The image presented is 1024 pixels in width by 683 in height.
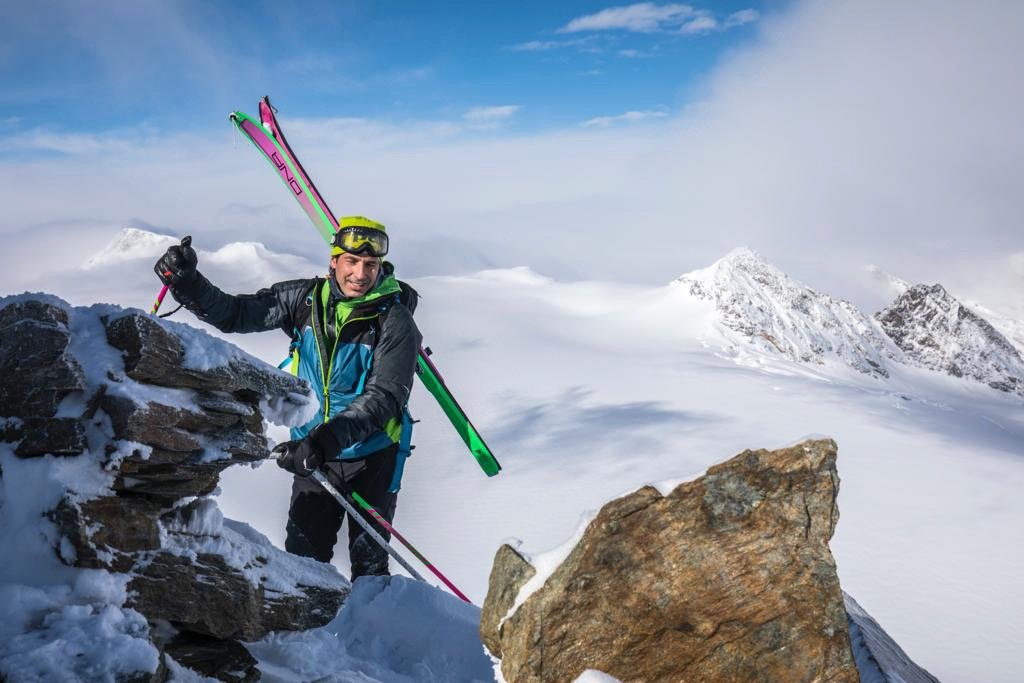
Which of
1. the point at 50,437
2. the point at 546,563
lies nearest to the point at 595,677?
the point at 546,563

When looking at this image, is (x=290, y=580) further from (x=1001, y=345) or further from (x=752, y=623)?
(x=1001, y=345)

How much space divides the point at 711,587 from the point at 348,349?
304 cm

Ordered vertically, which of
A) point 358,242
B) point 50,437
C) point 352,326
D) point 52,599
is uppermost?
point 358,242

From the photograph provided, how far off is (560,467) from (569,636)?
12.2 meters

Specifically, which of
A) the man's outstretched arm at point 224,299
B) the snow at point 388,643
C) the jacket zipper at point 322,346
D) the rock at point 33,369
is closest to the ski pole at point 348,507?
the snow at point 388,643

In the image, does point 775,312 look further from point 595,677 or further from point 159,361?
point 159,361

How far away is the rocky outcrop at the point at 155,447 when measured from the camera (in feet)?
10.4

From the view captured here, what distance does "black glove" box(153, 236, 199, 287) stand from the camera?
5.02m

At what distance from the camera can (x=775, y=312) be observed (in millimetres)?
50844

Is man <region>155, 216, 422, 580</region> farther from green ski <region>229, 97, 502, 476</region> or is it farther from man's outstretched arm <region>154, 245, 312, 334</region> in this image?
green ski <region>229, 97, 502, 476</region>

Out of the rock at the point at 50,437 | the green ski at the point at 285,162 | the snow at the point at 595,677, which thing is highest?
the green ski at the point at 285,162

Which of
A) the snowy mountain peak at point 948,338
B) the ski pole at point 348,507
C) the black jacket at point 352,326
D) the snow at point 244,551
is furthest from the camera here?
the snowy mountain peak at point 948,338

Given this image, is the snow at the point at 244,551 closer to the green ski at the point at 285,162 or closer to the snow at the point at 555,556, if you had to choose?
the snow at the point at 555,556

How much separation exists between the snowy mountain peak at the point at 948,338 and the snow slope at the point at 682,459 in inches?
3152
